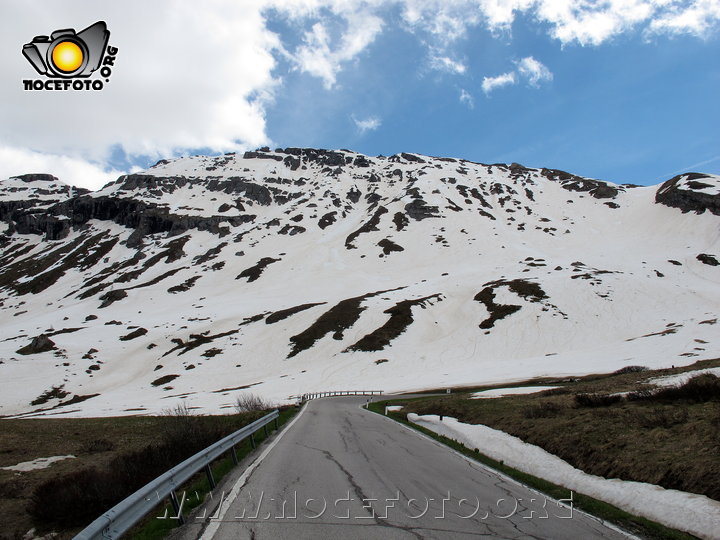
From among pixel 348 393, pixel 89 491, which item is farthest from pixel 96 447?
pixel 348 393

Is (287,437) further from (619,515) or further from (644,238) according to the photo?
(644,238)

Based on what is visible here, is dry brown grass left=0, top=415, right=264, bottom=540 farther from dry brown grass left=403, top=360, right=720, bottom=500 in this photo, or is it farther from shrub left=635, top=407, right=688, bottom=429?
shrub left=635, top=407, right=688, bottom=429

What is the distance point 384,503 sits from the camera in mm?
6473

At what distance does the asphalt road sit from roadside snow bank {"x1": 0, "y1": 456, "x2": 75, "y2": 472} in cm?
616

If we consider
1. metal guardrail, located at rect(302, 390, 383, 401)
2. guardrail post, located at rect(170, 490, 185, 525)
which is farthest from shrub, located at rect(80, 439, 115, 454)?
metal guardrail, located at rect(302, 390, 383, 401)

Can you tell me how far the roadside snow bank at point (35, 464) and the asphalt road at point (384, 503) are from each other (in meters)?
6.16

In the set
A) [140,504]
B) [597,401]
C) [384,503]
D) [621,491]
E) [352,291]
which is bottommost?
[621,491]

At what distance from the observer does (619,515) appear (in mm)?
6152

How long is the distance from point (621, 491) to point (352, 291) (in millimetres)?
94299

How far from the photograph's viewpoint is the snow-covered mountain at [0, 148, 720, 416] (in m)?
53.2

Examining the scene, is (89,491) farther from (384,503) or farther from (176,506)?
(384,503)

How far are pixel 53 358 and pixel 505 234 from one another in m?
130

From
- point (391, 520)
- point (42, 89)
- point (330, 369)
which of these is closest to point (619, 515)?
point (391, 520)

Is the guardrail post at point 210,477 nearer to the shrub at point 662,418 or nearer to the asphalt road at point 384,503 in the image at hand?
the asphalt road at point 384,503
